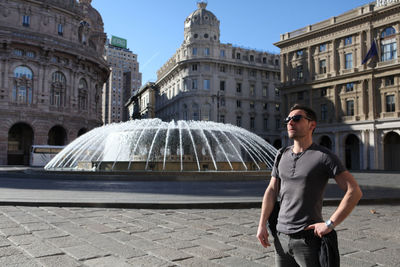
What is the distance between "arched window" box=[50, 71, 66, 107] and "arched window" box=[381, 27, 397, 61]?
36.3m

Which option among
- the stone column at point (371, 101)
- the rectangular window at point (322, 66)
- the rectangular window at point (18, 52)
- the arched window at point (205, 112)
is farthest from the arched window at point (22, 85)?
the stone column at point (371, 101)

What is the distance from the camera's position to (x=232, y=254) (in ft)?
13.4

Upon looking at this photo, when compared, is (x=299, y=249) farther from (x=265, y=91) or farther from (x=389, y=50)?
(x=265, y=91)

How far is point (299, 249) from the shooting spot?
2127mm

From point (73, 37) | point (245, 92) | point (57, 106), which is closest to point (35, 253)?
point (57, 106)

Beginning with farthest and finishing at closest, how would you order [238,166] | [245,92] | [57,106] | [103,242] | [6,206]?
[245,92], [57,106], [238,166], [6,206], [103,242]

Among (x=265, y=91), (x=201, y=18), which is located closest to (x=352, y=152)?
(x=265, y=91)

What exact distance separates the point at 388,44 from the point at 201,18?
2803 centimetres

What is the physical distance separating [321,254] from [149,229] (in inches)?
150

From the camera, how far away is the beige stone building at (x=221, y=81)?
53031mm

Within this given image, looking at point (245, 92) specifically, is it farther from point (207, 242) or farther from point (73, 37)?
point (207, 242)

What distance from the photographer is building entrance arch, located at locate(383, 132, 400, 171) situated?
115ft

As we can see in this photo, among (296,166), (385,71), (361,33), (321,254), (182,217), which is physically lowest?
(182,217)

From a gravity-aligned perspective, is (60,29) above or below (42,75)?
above
